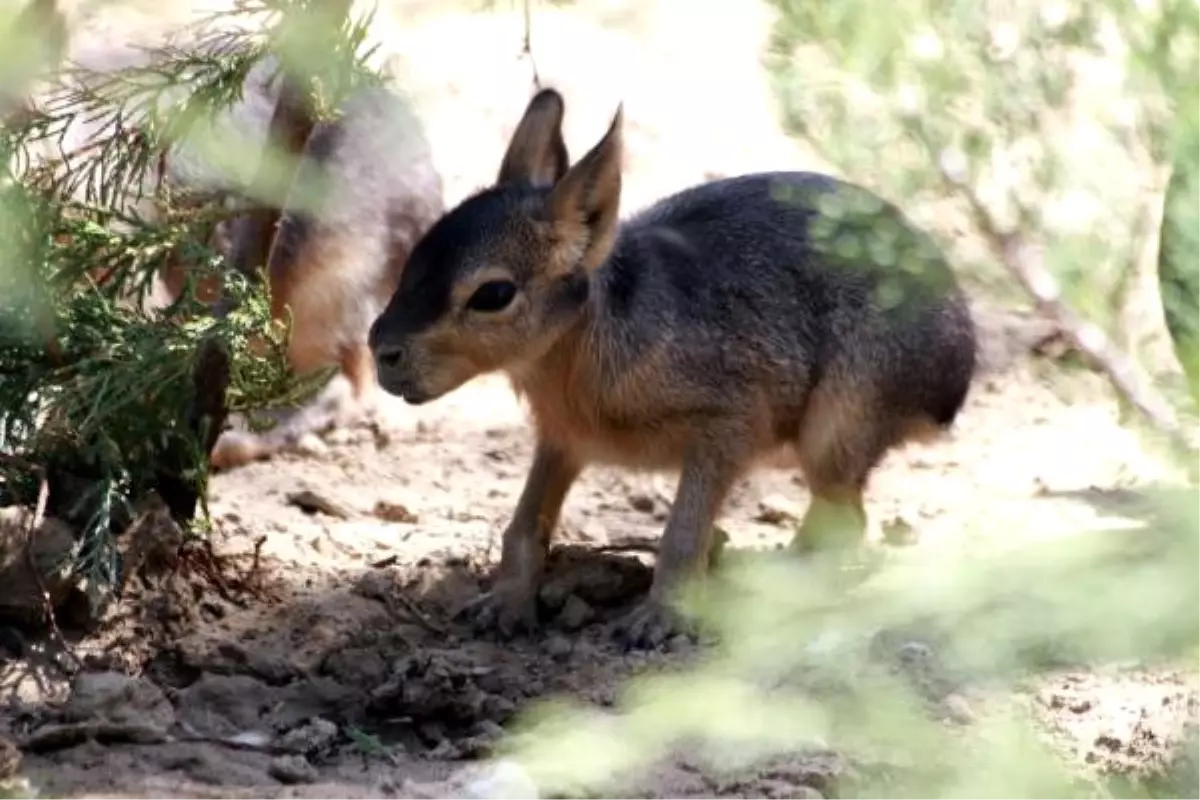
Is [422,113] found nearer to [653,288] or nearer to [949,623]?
[653,288]

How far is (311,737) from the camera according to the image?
3.92 meters

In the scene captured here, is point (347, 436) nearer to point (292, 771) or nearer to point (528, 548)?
point (528, 548)

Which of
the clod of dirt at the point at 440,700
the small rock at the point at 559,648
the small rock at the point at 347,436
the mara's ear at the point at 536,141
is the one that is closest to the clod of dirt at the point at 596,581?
the small rock at the point at 559,648

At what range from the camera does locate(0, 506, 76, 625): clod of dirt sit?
13.6 feet

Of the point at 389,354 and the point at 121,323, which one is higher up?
the point at 121,323

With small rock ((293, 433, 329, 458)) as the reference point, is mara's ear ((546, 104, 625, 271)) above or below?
above

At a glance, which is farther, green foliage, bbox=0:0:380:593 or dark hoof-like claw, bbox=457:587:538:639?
dark hoof-like claw, bbox=457:587:538:639

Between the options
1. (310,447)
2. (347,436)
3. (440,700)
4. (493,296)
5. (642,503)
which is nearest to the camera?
(440,700)

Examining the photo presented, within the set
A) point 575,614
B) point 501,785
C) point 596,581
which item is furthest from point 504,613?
point 501,785

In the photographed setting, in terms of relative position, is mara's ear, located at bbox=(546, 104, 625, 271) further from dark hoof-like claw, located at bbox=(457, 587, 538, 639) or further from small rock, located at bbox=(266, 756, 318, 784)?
small rock, located at bbox=(266, 756, 318, 784)

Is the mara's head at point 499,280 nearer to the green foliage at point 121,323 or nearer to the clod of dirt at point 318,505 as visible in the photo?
the green foliage at point 121,323

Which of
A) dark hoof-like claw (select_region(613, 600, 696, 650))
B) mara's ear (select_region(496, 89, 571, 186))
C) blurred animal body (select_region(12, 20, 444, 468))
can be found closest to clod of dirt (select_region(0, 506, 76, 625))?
dark hoof-like claw (select_region(613, 600, 696, 650))

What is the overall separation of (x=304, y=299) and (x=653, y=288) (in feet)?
6.53

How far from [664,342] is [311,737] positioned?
141 cm
